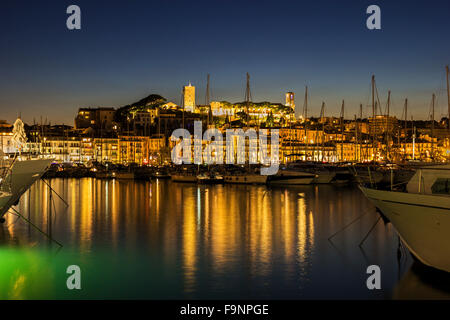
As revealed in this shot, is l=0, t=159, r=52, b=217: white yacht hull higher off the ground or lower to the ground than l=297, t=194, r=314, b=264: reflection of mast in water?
higher

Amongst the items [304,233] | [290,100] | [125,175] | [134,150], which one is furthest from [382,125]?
[290,100]

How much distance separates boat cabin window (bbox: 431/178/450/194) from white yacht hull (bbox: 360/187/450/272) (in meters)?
1.25

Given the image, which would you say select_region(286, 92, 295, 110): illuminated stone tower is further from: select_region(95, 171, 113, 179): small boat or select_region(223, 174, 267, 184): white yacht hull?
select_region(223, 174, 267, 184): white yacht hull

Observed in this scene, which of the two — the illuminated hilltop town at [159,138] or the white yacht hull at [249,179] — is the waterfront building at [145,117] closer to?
the illuminated hilltop town at [159,138]

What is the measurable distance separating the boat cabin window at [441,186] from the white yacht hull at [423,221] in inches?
49.3

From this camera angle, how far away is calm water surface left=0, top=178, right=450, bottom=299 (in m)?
11.4

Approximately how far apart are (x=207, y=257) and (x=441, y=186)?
6.82m

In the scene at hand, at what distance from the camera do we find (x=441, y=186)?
12.2m

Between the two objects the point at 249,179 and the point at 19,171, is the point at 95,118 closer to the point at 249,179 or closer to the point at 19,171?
the point at 249,179

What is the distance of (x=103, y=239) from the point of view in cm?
1811

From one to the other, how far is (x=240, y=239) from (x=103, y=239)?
4.98 metres

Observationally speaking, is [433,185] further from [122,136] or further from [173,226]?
[122,136]

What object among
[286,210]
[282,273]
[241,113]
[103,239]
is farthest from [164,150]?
[282,273]

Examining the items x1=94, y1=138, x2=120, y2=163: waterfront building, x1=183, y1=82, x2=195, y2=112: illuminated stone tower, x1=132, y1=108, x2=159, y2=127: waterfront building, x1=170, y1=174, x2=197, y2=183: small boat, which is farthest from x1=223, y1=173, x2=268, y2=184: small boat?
x1=183, y1=82, x2=195, y2=112: illuminated stone tower
